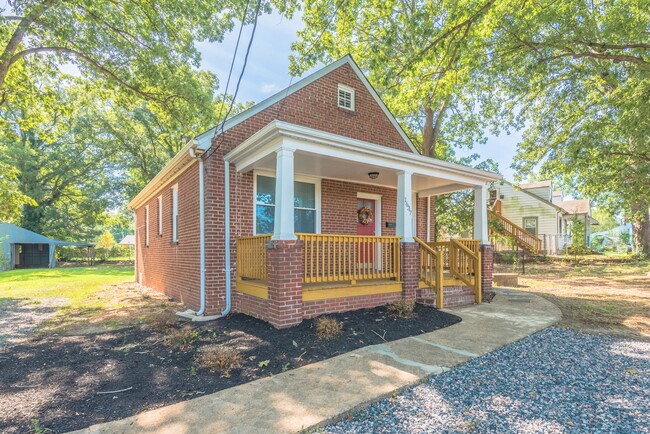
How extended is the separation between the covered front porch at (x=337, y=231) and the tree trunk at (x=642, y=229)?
15596mm

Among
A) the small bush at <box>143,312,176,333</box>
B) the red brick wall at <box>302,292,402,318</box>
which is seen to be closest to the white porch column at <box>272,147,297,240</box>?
the red brick wall at <box>302,292,402,318</box>

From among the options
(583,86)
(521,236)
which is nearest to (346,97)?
(583,86)

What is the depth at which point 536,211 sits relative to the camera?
23.5m

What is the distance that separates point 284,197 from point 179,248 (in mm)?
4252

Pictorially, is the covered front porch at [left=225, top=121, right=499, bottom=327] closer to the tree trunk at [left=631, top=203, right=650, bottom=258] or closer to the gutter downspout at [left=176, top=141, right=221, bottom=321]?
the gutter downspout at [left=176, top=141, right=221, bottom=321]

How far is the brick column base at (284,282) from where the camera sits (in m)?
5.13

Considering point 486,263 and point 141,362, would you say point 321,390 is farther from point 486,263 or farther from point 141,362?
point 486,263

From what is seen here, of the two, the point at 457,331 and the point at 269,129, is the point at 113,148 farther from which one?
the point at 457,331

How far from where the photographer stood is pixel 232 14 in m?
10.2

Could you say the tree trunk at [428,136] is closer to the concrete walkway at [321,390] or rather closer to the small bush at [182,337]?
the concrete walkway at [321,390]

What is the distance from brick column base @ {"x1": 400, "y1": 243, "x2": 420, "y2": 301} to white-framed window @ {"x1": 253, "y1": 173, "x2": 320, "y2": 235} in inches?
87.6

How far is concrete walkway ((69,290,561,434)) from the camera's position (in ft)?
8.84

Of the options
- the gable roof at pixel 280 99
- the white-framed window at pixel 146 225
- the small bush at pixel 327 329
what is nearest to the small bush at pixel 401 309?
the small bush at pixel 327 329

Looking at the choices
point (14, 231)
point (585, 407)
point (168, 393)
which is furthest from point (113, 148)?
point (585, 407)
